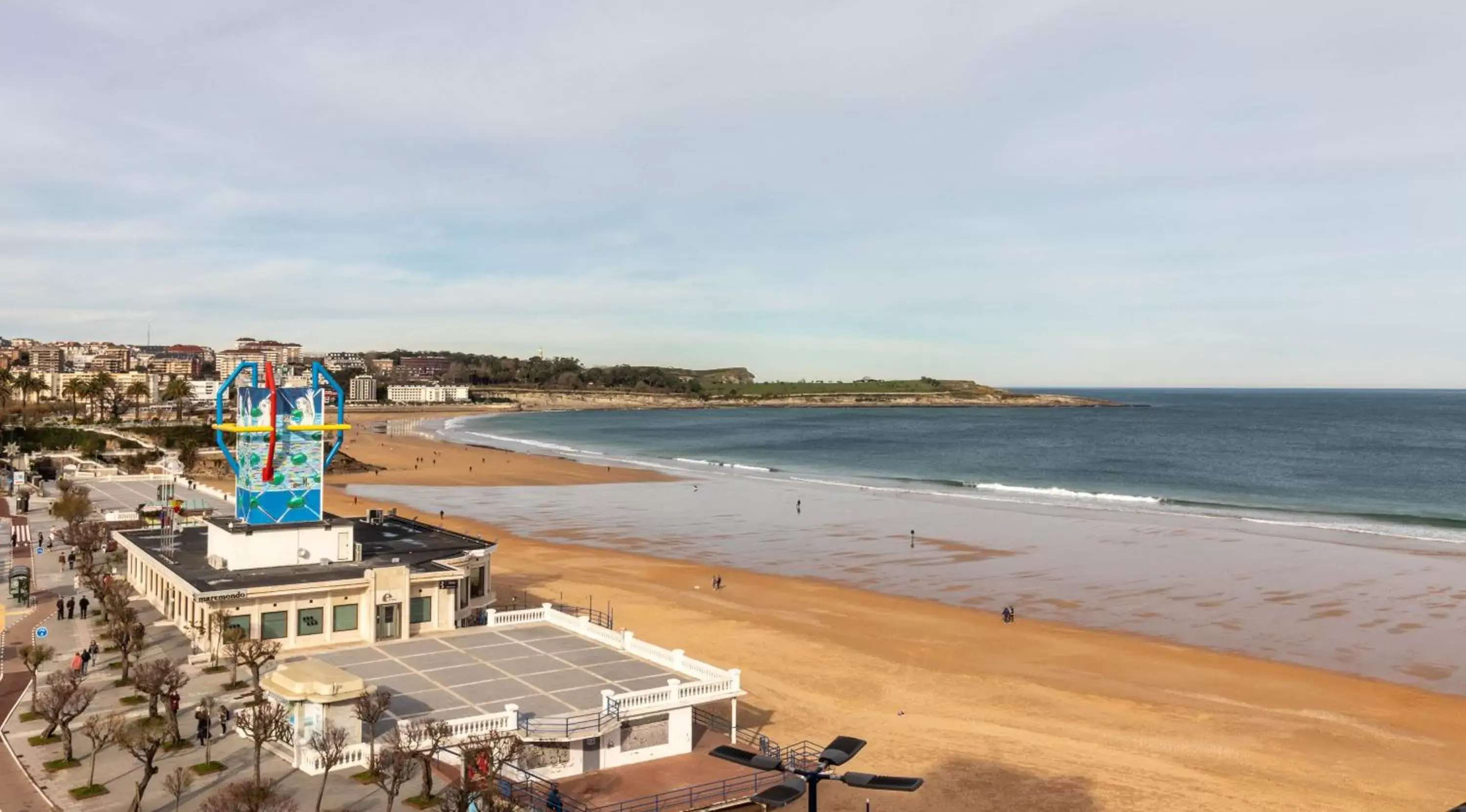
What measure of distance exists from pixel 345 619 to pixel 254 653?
19.7 ft

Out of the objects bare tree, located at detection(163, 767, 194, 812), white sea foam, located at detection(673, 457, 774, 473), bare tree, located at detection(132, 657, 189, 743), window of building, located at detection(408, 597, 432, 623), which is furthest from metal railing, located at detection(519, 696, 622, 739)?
white sea foam, located at detection(673, 457, 774, 473)

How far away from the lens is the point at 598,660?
30250 mm

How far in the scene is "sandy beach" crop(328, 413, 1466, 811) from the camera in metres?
26.7

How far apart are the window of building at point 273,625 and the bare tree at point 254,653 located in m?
0.31

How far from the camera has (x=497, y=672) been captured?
1140 inches

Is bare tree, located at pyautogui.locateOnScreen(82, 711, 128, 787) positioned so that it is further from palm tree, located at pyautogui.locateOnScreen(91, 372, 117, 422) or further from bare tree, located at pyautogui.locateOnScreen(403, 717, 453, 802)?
palm tree, located at pyautogui.locateOnScreen(91, 372, 117, 422)

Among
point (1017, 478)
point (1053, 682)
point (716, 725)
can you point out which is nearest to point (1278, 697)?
point (1053, 682)

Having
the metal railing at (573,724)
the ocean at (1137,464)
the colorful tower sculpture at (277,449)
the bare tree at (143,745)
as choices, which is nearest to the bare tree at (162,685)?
the bare tree at (143,745)

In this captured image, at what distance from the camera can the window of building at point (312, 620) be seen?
106 ft

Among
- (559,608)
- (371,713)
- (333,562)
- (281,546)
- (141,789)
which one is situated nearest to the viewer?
(141,789)

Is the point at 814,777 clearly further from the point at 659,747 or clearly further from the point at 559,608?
the point at 559,608

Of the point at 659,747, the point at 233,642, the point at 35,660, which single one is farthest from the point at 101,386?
the point at 659,747

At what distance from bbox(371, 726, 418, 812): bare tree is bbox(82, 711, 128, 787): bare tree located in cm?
574

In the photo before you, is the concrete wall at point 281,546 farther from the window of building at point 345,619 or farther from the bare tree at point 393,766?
the bare tree at point 393,766
